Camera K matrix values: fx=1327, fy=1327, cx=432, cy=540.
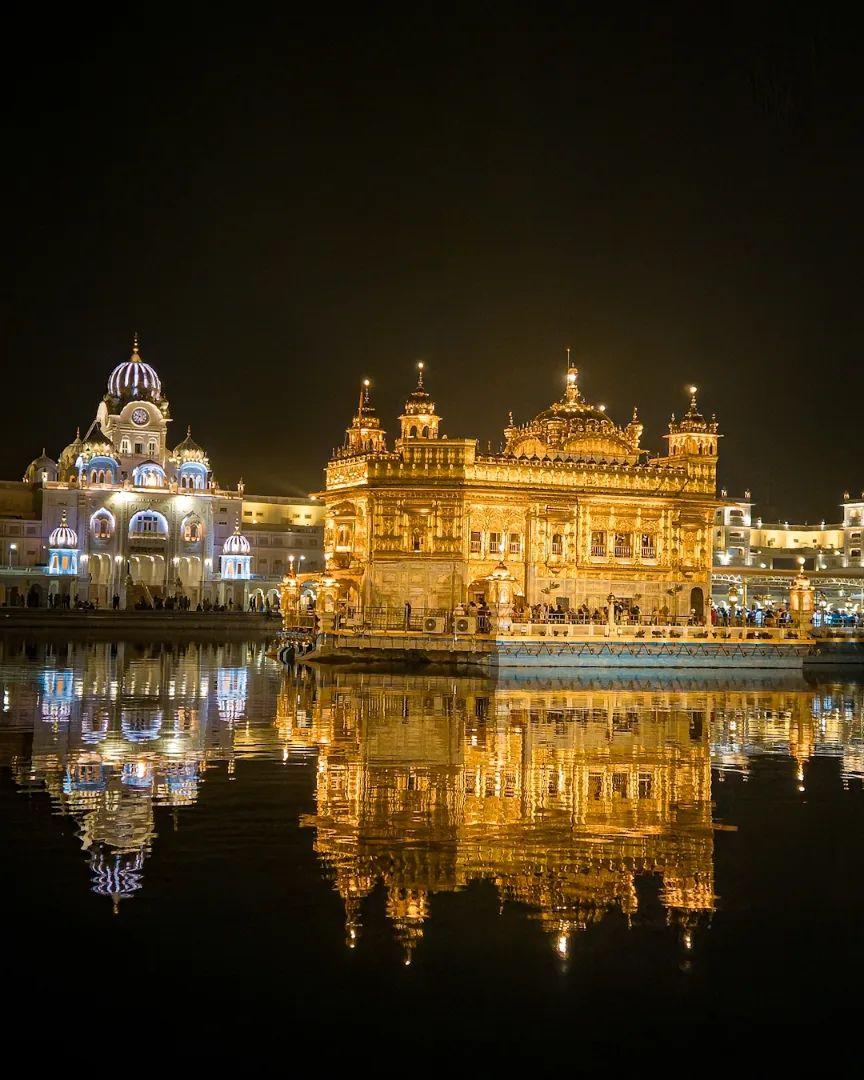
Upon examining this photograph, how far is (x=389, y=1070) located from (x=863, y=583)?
84.7 m

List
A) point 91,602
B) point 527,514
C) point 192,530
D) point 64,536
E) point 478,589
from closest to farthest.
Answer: point 478,589 < point 527,514 < point 91,602 < point 64,536 < point 192,530

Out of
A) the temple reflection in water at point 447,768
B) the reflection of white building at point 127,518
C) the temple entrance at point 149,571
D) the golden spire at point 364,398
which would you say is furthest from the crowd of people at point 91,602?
the temple reflection in water at point 447,768

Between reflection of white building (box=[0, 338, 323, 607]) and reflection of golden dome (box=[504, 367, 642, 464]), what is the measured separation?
1659 inches

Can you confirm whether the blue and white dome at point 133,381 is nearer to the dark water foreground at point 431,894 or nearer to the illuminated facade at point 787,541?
the illuminated facade at point 787,541

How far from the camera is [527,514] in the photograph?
48.9 metres

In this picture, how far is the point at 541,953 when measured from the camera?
30.3 feet

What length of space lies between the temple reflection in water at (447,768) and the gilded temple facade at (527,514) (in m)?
13.3

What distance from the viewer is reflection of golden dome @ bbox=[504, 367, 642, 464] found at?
52406 millimetres

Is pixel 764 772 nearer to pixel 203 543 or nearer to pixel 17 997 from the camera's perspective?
pixel 17 997

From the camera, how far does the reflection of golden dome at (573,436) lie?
52.4 meters

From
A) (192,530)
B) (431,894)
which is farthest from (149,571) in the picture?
(431,894)

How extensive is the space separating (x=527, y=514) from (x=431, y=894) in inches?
1520

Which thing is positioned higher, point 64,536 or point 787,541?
point 787,541

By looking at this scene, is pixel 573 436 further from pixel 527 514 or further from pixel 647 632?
pixel 647 632
